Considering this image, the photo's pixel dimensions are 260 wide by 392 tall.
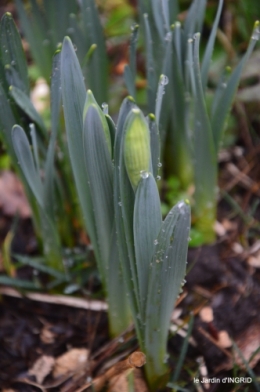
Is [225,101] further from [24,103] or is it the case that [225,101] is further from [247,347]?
[247,347]

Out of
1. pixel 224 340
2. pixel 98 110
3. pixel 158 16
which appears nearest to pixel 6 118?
pixel 98 110

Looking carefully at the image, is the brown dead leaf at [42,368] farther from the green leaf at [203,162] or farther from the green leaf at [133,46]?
the green leaf at [133,46]

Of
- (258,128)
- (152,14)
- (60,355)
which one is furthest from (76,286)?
(258,128)

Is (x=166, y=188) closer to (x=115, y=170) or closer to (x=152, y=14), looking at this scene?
(x=152, y=14)

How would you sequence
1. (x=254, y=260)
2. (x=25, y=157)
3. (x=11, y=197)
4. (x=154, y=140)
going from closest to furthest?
(x=154, y=140)
(x=25, y=157)
(x=254, y=260)
(x=11, y=197)

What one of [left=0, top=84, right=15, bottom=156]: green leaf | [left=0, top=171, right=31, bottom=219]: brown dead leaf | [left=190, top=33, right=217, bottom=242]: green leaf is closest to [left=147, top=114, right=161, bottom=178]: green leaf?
[left=190, top=33, right=217, bottom=242]: green leaf

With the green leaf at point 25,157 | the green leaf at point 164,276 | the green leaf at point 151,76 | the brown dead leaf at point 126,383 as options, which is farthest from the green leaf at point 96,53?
the brown dead leaf at point 126,383

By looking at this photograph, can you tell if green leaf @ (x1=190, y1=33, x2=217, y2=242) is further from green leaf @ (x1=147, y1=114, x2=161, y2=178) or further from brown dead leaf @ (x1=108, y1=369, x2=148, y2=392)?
brown dead leaf @ (x1=108, y1=369, x2=148, y2=392)
